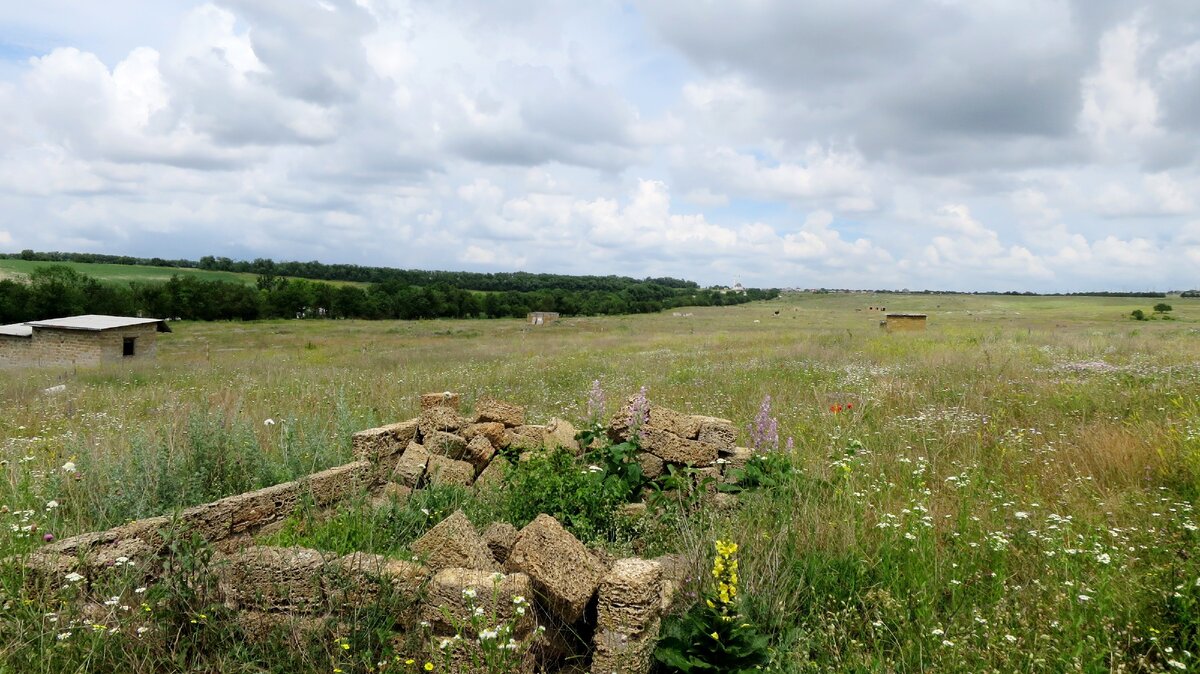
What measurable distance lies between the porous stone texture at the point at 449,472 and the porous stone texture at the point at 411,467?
8 centimetres

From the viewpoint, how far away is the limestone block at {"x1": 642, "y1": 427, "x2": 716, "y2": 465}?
591cm

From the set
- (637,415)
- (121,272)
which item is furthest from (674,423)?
(121,272)

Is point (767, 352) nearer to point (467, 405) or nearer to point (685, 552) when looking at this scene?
point (467, 405)

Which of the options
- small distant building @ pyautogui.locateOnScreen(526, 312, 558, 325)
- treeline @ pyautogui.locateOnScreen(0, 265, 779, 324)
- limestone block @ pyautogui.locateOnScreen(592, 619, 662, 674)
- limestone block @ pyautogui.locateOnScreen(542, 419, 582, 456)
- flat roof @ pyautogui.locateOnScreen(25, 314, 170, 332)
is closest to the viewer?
limestone block @ pyautogui.locateOnScreen(592, 619, 662, 674)

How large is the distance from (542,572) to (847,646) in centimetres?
177

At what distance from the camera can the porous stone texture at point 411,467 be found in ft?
18.9

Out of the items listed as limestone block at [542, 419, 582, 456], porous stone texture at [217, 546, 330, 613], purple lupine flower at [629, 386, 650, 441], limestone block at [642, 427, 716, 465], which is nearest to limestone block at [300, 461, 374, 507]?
porous stone texture at [217, 546, 330, 613]

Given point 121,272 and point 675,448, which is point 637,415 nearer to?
point 675,448

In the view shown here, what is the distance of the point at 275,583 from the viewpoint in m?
3.56

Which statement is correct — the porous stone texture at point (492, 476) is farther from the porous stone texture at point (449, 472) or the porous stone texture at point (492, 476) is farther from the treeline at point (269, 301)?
the treeline at point (269, 301)

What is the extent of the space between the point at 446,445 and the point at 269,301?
332 feet

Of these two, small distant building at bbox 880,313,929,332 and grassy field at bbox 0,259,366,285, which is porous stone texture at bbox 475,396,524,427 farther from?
grassy field at bbox 0,259,366,285

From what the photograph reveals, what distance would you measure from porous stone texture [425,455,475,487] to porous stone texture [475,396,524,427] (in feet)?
2.85

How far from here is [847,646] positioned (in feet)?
11.3
